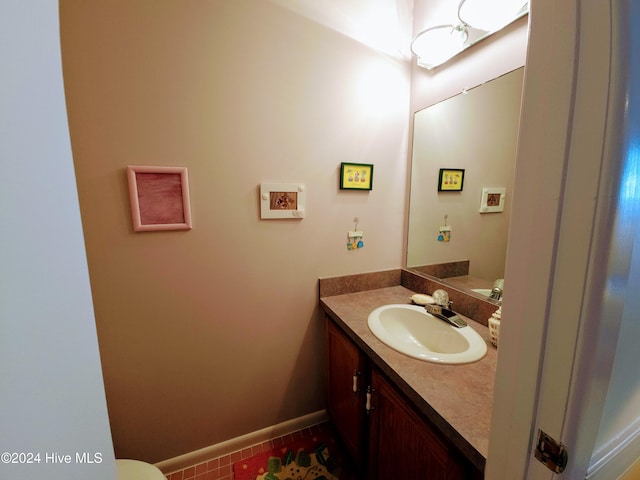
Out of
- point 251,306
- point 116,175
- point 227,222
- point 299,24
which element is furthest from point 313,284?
point 299,24

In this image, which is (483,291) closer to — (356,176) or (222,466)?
(356,176)

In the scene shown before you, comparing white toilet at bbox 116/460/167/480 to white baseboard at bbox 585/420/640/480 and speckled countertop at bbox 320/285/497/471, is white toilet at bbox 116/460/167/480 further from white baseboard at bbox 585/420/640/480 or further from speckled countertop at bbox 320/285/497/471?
white baseboard at bbox 585/420/640/480

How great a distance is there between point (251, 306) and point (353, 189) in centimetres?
83

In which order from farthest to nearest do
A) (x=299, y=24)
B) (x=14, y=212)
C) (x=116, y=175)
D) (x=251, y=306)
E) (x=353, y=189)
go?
(x=353, y=189), (x=251, y=306), (x=299, y=24), (x=116, y=175), (x=14, y=212)

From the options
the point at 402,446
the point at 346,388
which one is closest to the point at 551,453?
the point at 402,446

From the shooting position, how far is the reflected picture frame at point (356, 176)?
1.29m

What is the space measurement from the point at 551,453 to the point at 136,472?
1244 millimetres

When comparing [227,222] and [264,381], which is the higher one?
[227,222]

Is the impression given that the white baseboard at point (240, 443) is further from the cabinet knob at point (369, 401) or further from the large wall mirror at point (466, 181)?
the large wall mirror at point (466, 181)

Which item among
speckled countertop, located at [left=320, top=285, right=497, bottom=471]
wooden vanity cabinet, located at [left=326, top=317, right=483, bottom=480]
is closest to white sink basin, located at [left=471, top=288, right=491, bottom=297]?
speckled countertop, located at [left=320, top=285, right=497, bottom=471]

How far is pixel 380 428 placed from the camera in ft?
3.03

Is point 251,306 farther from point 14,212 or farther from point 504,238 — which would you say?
point 504,238

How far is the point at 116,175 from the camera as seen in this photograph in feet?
3.12

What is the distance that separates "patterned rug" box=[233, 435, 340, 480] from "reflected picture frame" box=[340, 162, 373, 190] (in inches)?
57.3
